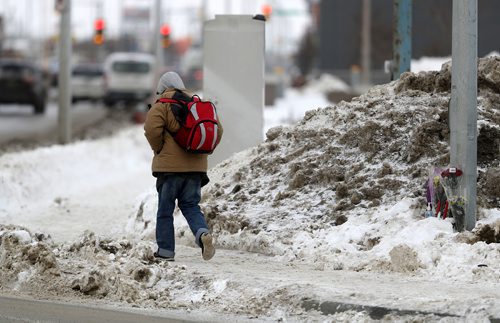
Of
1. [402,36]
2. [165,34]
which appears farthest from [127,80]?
[402,36]

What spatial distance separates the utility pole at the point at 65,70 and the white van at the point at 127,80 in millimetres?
21175

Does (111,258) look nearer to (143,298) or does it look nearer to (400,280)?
(143,298)

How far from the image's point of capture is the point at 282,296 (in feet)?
26.0

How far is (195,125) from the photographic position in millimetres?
9359

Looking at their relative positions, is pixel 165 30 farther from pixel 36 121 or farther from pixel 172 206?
pixel 172 206

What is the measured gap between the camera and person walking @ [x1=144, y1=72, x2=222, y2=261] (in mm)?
9469

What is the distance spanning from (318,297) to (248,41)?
21.3ft

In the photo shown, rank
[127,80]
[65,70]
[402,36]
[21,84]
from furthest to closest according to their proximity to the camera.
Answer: [127,80]
[21,84]
[65,70]
[402,36]

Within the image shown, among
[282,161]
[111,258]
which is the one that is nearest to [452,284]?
[111,258]

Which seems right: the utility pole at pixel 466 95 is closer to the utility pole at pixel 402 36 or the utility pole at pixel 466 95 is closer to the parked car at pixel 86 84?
the utility pole at pixel 402 36

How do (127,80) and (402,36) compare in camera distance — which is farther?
(127,80)

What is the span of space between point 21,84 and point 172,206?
1087 inches

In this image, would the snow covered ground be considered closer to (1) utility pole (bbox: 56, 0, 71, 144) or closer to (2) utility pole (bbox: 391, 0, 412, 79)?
(2) utility pole (bbox: 391, 0, 412, 79)

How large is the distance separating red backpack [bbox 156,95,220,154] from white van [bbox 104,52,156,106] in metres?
33.3
